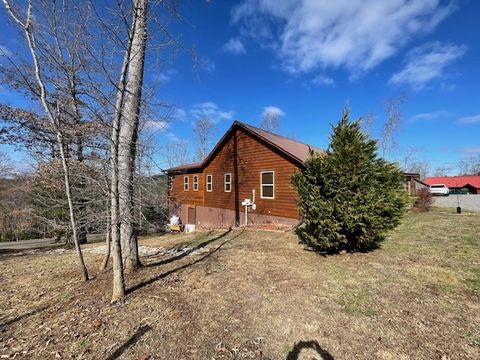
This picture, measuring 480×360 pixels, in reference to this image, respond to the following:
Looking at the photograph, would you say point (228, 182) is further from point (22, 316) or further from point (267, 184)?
point (22, 316)

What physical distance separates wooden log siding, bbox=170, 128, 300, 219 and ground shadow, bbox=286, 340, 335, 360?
8302 mm

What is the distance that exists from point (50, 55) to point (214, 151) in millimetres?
12273

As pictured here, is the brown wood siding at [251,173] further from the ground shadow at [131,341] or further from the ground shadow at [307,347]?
the ground shadow at [131,341]

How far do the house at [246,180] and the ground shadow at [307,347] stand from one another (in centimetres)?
771

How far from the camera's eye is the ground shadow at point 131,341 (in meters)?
2.72

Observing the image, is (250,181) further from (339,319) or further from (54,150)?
(339,319)

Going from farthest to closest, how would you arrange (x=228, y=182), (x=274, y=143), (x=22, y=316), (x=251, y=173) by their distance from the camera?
(x=228, y=182), (x=251, y=173), (x=274, y=143), (x=22, y=316)

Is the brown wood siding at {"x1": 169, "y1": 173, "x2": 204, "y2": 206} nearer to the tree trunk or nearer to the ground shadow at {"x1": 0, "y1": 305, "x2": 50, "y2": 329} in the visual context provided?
the tree trunk

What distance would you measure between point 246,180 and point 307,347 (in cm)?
1168

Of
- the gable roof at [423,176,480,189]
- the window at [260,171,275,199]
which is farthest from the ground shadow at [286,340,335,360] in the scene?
the gable roof at [423,176,480,189]

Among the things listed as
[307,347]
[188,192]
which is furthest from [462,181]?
[307,347]

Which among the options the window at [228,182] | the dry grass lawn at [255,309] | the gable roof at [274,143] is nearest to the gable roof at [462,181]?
the gable roof at [274,143]

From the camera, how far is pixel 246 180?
47.1ft

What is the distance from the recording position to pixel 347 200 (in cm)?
581
